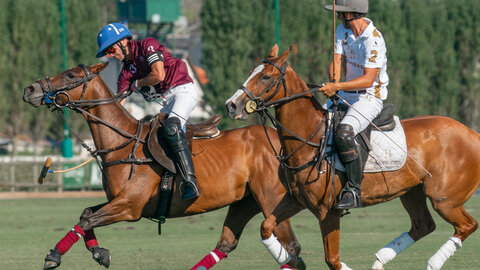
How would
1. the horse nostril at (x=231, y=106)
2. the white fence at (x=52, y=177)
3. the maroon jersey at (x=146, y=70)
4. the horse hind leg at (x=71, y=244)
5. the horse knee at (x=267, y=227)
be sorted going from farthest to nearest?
1. the white fence at (x=52, y=177)
2. the maroon jersey at (x=146, y=70)
3. the horse knee at (x=267, y=227)
4. the horse hind leg at (x=71, y=244)
5. the horse nostril at (x=231, y=106)

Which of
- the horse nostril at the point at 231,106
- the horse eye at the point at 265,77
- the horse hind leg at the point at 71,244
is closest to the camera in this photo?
the horse nostril at the point at 231,106

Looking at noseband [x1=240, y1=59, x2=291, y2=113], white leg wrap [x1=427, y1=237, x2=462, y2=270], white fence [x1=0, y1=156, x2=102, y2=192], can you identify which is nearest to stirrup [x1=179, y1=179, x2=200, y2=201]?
noseband [x1=240, y1=59, x2=291, y2=113]

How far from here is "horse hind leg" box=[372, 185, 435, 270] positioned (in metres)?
8.02

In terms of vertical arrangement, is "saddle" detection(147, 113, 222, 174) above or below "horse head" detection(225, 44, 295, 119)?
below

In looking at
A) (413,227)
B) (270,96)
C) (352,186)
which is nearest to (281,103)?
(270,96)

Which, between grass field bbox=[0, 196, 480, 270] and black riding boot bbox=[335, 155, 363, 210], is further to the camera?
grass field bbox=[0, 196, 480, 270]

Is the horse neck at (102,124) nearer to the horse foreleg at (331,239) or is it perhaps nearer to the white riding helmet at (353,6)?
the horse foreleg at (331,239)

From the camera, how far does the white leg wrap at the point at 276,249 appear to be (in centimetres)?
772

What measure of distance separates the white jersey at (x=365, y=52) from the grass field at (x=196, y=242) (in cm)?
256

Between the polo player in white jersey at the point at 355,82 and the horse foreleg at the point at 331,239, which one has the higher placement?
the polo player in white jersey at the point at 355,82

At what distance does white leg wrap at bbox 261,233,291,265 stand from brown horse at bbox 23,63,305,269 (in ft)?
0.53

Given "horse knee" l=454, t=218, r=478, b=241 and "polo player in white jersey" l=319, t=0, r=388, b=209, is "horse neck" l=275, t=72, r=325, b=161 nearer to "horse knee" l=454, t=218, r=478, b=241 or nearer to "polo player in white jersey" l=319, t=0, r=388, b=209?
"polo player in white jersey" l=319, t=0, r=388, b=209

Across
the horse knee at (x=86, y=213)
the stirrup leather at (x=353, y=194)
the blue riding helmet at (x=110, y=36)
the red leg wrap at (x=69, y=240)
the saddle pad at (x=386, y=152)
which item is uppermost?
the blue riding helmet at (x=110, y=36)

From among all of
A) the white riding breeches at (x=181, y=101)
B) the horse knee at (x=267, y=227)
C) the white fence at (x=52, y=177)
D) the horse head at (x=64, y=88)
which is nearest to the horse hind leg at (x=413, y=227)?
the horse knee at (x=267, y=227)
